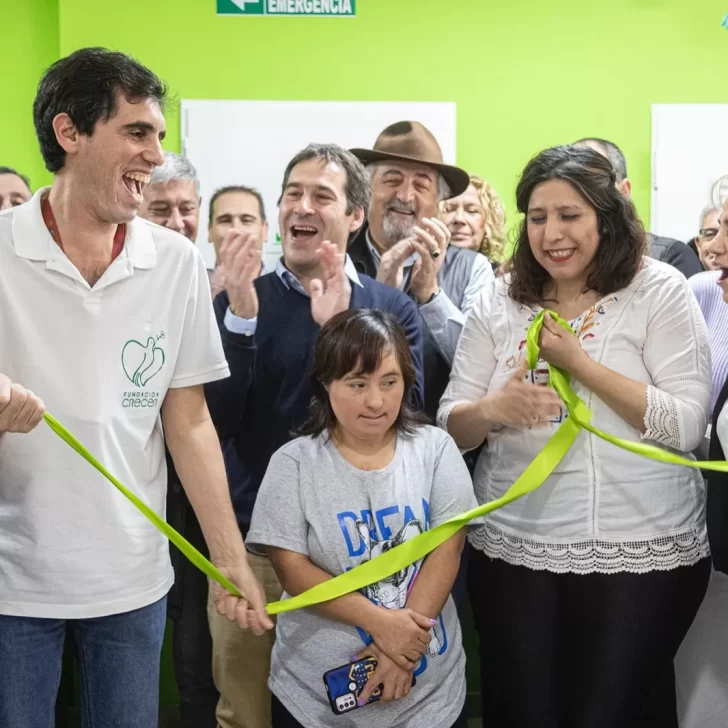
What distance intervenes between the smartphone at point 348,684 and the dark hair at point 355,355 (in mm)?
574

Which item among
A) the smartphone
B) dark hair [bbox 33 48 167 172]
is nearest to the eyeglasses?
the smartphone

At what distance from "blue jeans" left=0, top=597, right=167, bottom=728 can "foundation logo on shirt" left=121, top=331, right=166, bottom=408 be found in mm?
439

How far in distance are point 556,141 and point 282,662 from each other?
4.27m

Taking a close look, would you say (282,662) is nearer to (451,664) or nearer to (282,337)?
(451,664)

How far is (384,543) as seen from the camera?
2.20 m

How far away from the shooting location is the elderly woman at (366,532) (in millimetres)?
2145

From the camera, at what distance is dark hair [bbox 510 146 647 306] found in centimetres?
240

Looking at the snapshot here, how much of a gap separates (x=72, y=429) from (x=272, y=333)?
888 millimetres

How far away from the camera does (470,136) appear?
5637 millimetres

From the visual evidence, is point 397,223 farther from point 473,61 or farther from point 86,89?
point 473,61

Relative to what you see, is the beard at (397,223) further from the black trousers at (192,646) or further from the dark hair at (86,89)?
the dark hair at (86,89)

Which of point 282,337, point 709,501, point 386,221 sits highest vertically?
point 386,221

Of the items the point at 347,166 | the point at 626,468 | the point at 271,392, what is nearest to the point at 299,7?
the point at 347,166

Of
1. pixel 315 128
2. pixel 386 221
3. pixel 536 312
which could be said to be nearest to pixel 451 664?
pixel 536 312
